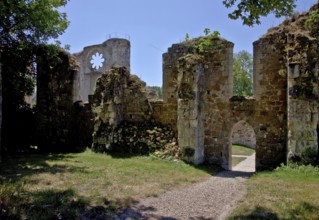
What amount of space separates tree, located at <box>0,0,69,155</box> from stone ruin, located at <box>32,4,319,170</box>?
302cm

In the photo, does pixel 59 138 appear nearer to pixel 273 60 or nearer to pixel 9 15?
pixel 9 15

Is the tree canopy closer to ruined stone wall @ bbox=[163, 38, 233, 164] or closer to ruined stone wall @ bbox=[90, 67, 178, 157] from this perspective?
ruined stone wall @ bbox=[90, 67, 178, 157]

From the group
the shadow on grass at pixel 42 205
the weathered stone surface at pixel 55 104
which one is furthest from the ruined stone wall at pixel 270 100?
the weathered stone surface at pixel 55 104

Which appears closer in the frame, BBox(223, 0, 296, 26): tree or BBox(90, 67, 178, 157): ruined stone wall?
BBox(223, 0, 296, 26): tree

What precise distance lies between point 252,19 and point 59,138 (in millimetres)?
10339

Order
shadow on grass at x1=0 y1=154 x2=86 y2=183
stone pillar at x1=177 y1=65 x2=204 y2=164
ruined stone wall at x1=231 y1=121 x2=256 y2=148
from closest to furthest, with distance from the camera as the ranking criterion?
shadow on grass at x1=0 y1=154 x2=86 y2=183, stone pillar at x1=177 y1=65 x2=204 y2=164, ruined stone wall at x1=231 y1=121 x2=256 y2=148

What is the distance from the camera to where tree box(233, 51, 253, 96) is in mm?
33531

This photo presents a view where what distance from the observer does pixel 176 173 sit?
346 inches

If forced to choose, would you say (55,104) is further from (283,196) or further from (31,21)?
(283,196)

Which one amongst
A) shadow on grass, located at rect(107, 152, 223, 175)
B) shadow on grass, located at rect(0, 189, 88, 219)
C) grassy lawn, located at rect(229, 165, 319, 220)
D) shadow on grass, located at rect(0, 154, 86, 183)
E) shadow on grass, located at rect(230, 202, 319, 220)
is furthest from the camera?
shadow on grass, located at rect(107, 152, 223, 175)

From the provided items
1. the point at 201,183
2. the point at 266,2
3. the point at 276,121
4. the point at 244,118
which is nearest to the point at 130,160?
the point at 201,183

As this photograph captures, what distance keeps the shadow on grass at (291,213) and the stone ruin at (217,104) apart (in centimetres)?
416

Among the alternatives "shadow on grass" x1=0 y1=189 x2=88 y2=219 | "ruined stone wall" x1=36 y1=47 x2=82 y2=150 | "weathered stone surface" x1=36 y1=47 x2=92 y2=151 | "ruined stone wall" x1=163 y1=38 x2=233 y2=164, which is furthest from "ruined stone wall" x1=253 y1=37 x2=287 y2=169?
"ruined stone wall" x1=36 y1=47 x2=82 y2=150

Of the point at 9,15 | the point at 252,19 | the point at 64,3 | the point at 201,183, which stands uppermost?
the point at 64,3
